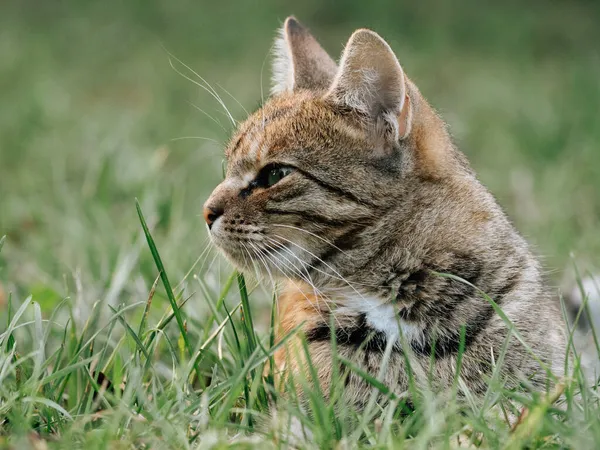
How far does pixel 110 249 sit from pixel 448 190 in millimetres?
1823

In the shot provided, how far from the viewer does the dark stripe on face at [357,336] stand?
2654 mm

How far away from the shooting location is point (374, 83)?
282 cm

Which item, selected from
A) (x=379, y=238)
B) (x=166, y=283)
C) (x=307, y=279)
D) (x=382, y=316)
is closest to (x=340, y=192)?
(x=379, y=238)

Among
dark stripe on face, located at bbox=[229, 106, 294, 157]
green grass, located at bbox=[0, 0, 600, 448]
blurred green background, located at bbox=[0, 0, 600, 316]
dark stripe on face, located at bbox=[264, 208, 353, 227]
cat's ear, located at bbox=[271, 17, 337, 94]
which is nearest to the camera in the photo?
green grass, located at bbox=[0, 0, 600, 448]

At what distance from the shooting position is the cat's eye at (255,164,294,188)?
2.84 meters

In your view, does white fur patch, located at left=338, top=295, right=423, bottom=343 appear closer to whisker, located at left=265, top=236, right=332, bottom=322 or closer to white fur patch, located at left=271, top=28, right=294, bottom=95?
whisker, located at left=265, top=236, right=332, bottom=322

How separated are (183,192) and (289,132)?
1.45m

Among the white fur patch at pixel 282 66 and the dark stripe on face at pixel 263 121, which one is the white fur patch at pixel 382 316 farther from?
the white fur patch at pixel 282 66

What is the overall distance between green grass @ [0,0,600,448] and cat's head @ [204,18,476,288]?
0.22 meters

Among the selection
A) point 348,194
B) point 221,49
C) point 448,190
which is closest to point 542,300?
point 448,190

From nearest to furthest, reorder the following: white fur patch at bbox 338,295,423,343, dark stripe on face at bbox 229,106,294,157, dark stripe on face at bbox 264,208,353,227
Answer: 1. white fur patch at bbox 338,295,423,343
2. dark stripe on face at bbox 264,208,353,227
3. dark stripe on face at bbox 229,106,294,157

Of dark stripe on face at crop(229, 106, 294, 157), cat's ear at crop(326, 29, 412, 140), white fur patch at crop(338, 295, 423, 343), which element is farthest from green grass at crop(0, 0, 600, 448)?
cat's ear at crop(326, 29, 412, 140)

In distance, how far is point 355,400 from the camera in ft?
8.50

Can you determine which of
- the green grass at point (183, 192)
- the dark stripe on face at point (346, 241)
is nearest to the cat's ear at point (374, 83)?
the dark stripe on face at point (346, 241)
